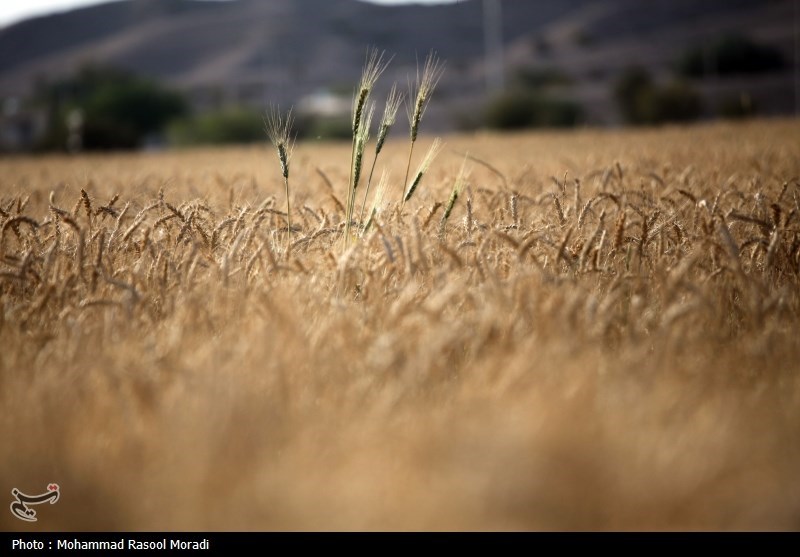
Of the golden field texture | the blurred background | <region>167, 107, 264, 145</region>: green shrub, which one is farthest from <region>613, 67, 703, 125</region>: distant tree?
the golden field texture

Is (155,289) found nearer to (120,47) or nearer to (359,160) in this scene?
(359,160)

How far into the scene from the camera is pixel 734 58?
176 feet

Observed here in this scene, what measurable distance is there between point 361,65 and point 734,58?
3651cm

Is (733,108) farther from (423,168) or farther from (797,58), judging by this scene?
(423,168)

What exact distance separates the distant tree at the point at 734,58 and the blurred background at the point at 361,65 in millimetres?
134

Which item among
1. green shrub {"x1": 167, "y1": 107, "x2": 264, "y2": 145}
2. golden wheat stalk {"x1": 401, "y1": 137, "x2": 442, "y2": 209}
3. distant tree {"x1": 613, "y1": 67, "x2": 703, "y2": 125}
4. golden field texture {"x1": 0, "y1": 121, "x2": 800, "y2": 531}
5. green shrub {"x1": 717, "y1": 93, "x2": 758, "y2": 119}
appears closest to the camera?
golden field texture {"x1": 0, "y1": 121, "x2": 800, "y2": 531}

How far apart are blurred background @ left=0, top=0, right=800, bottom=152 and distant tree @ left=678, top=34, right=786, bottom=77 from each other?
0.44 ft

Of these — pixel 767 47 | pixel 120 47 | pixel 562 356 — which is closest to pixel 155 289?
pixel 562 356

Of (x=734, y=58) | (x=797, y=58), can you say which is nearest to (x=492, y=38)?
(x=734, y=58)

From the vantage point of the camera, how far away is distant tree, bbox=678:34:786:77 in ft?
174

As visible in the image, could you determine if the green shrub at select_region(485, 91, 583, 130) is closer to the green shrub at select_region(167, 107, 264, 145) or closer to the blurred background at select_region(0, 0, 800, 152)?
the blurred background at select_region(0, 0, 800, 152)

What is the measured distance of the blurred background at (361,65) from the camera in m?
36.7

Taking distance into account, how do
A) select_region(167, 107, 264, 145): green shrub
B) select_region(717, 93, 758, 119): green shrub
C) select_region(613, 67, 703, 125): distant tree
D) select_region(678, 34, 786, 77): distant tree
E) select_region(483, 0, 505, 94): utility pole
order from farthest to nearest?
select_region(483, 0, 505, 94): utility pole → select_region(678, 34, 786, 77): distant tree → select_region(167, 107, 264, 145): green shrub → select_region(613, 67, 703, 125): distant tree → select_region(717, 93, 758, 119): green shrub

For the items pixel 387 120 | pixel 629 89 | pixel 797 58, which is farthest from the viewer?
pixel 797 58
